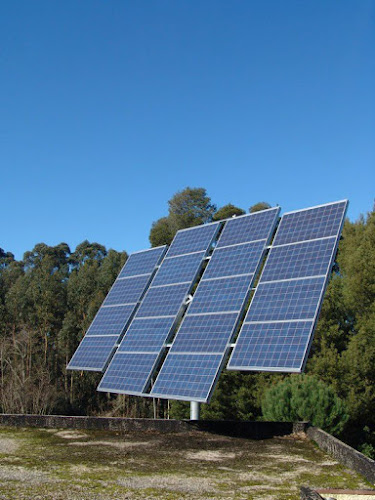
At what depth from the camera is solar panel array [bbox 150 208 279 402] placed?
43.6ft

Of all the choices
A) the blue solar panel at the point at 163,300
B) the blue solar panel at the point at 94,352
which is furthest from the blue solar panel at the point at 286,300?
the blue solar panel at the point at 94,352

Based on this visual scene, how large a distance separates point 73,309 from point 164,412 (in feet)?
49.4

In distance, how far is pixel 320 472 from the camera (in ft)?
36.3

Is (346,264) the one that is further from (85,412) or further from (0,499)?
(0,499)

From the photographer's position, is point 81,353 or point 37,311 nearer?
point 81,353

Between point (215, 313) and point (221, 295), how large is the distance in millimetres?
680

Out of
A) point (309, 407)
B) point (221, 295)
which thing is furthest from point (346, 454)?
point (309, 407)

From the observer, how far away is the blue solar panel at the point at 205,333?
1372cm

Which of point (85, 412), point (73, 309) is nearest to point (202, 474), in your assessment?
point (85, 412)

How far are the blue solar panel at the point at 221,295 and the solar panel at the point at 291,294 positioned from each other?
419 mm

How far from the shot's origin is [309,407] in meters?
21.2

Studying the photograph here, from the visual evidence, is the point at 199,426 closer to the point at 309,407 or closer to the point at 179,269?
the point at 179,269

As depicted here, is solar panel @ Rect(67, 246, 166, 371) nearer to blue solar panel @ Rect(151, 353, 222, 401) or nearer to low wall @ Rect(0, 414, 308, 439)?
low wall @ Rect(0, 414, 308, 439)

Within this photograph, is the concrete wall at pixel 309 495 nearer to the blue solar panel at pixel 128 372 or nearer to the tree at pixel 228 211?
the blue solar panel at pixel 128 372
